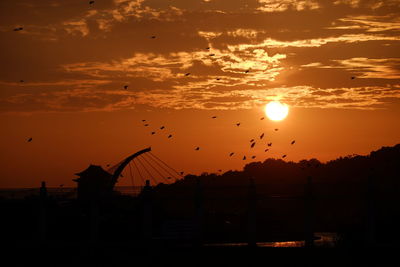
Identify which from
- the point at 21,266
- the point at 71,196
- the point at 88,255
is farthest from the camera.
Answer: the point at 71,196

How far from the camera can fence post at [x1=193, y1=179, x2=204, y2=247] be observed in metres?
28.0

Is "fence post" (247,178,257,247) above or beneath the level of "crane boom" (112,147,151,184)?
beneath

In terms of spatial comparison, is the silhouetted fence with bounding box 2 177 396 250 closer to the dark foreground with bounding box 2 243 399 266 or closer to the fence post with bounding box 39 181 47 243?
the fence post with bounding box 39 181 47 243

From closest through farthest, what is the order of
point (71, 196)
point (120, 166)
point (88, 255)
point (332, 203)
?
point (88, 255), point (71, 196), point (120, 166), point (332, 203)

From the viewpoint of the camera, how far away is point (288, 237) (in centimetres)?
3959

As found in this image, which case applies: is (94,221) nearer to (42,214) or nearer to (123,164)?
(42,214)

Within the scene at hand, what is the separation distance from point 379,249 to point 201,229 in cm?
770

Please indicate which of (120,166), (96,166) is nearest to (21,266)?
(96,166)

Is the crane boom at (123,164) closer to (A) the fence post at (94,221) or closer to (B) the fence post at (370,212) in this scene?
(A) the fence post at (94,221)

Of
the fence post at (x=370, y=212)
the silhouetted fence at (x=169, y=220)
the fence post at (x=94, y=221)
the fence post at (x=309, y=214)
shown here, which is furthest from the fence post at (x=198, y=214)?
the fence post at (x=370, y=212)

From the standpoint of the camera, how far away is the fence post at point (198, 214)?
28.0 m

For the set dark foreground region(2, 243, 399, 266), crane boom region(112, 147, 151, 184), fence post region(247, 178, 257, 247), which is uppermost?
crane boom region(112, 147, 151, 184)

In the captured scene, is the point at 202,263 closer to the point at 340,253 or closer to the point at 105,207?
the point at 340,253

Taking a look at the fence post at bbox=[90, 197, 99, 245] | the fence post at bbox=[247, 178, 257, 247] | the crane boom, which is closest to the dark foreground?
the fence post at bbox=[247, 178, 257, 247]
